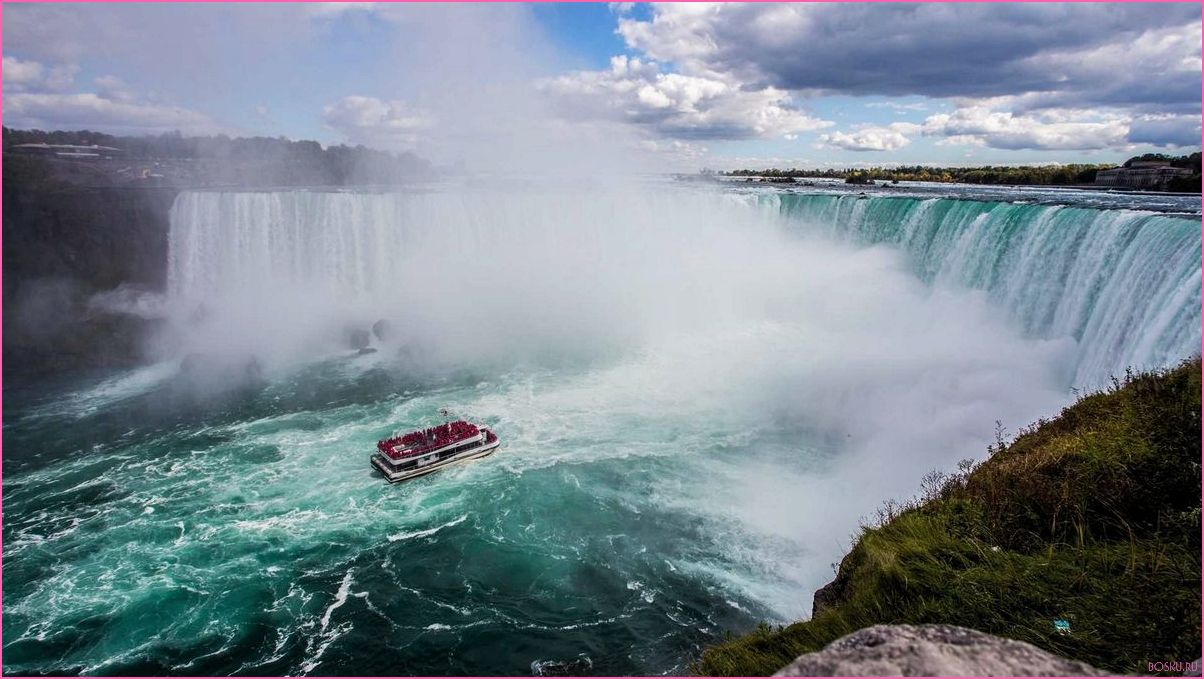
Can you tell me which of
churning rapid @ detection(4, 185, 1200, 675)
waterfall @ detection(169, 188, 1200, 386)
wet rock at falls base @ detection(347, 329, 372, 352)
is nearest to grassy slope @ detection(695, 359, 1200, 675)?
churning rapid @ detection(4, 185, 1200, 675)

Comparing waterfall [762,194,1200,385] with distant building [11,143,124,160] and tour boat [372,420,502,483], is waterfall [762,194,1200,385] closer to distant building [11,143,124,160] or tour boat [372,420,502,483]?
tour boat [372,420,502,483]

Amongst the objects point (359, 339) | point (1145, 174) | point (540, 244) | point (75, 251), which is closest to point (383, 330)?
point (359, 339)

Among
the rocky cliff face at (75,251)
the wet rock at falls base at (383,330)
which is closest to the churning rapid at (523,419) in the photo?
the wet rock at falls base at (383,330)

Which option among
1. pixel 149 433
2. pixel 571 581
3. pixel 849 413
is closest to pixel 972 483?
pixel 571 581

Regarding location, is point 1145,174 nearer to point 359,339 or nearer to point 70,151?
point 359,339

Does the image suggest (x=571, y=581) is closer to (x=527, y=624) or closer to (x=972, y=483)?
(x=527, y=624)

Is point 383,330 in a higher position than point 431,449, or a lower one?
higher
